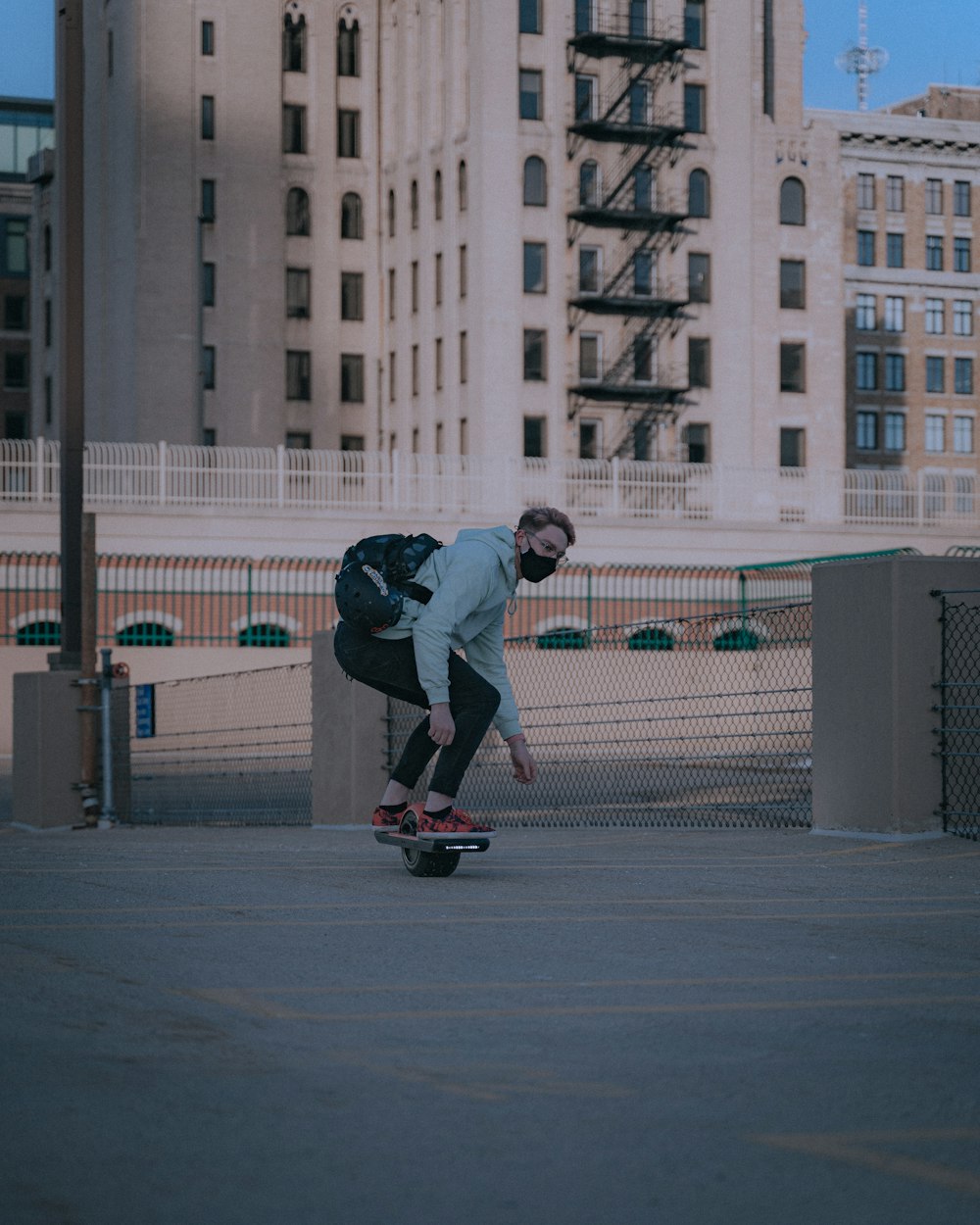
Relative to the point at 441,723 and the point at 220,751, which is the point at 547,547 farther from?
the point at 220,751

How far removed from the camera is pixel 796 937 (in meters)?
6.76

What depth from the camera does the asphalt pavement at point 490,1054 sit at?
357 centimetres

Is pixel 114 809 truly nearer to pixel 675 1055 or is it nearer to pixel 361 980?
pixel 361 980

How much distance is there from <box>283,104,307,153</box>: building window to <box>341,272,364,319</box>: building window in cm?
461

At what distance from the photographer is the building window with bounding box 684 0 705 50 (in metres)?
67.6

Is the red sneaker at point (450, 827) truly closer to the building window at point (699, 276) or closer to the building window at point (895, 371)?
the building window at point (699, 276)

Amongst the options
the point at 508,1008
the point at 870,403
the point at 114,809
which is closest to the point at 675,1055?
the point at 508,1008

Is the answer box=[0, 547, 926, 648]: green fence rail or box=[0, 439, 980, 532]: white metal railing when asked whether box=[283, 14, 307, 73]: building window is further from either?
box=[0, 547, 926, 648]: green fence rail

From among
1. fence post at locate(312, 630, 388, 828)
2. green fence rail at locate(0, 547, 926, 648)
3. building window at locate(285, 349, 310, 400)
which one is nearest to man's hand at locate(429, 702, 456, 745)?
fence post at locate(312, 630, 388, 828)

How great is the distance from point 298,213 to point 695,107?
14.0 metres

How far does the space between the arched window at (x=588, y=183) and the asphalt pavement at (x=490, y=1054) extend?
58.8m

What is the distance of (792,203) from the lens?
6912 centimetres

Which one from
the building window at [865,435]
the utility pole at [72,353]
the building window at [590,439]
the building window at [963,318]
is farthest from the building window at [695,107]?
the utility pole at [72,353]

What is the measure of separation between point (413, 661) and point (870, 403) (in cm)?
8041
